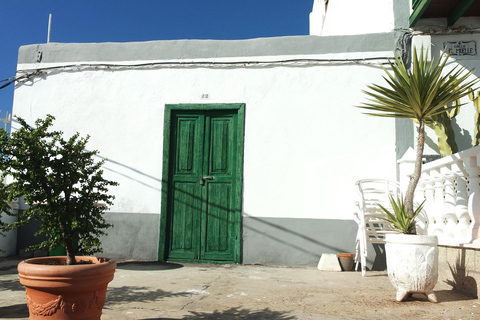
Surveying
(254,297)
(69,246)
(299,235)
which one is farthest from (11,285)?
(299,235)

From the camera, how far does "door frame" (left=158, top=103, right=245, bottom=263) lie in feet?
19.6

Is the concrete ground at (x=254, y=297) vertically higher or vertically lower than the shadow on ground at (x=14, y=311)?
higher

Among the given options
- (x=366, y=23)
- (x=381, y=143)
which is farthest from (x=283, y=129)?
(x=366, y=23)

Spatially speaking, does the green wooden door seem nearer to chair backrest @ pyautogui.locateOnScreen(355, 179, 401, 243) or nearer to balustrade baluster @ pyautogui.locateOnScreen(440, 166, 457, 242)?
chair backrest @ pyautogui.locateOnScreen(355, 179, 401, 243)

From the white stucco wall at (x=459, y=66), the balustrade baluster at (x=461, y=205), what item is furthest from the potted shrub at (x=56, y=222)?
the white stucco wall at (x=459, y=66)

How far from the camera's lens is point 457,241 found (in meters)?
3.89

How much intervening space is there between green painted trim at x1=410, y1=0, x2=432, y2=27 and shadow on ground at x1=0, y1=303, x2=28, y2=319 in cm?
549

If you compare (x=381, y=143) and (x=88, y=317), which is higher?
(x=381, y=143)

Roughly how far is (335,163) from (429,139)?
1.27 meters

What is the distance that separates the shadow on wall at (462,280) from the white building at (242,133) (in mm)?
1817

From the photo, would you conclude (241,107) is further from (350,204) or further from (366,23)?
(366,23)

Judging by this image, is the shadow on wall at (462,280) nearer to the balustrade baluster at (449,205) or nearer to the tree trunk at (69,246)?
the balustrade baluster at (449,205)

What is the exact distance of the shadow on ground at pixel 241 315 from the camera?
3133 millimetres

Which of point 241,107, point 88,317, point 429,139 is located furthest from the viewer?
point 241,107
